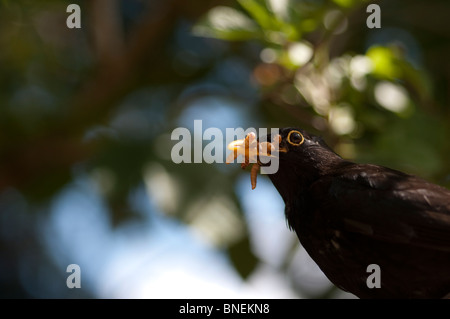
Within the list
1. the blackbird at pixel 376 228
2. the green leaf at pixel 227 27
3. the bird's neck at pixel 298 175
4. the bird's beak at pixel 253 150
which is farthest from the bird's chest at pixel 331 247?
the green leaf at pixel 227 27

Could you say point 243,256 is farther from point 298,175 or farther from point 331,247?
point 331,247

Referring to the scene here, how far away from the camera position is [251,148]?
267 cm

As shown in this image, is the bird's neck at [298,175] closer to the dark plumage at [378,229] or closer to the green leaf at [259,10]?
the dark plumage at [378,229]

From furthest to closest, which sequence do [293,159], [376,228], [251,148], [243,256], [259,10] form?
[243,256], [259,10], [293,159], [251,148], [376,228]

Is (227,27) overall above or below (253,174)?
above

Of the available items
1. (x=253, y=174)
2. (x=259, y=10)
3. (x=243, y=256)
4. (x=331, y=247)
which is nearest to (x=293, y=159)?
(x=253, y=174)

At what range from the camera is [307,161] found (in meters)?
2.88

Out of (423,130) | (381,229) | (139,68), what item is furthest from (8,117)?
(381,229)

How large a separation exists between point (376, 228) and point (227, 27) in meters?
1.40

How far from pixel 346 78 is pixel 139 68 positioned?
101 inches

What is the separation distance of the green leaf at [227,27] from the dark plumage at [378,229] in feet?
3.29

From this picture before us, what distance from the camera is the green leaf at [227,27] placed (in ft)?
11.1

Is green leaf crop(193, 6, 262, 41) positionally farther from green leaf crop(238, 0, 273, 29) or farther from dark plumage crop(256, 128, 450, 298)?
dark plumage crop(256, 128, 450, 298)

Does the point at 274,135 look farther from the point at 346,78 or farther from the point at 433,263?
the point at 346,78
